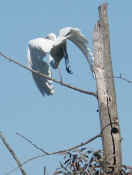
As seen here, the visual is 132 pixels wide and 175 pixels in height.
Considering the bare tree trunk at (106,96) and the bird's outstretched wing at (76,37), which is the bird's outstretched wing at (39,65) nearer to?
the bird's outstretched wing at (76,37)

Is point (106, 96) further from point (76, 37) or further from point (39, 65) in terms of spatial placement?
point (39, 65)

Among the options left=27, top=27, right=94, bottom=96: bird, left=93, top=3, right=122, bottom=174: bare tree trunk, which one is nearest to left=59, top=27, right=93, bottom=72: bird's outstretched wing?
left=27, top=27, right=94, bottom=96: bird

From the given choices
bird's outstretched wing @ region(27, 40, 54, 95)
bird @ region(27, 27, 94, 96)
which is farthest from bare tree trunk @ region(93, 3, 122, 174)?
bird's outstretched wing @ region(27, 40, 54, 95)

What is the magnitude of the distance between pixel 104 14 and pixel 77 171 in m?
1.82

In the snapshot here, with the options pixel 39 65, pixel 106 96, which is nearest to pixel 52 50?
pixel 39 65

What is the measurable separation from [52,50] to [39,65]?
0.30 meters

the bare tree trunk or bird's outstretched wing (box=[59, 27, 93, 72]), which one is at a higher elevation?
bird's outstretched wing (box=[59, 27, 93, 72])

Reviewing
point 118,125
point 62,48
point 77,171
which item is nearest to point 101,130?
point 118,125

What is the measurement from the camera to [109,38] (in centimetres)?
711

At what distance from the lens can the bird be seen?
7.34 metres

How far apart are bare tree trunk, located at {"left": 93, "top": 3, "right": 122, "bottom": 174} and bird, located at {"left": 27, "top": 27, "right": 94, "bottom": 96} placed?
0.64 feet

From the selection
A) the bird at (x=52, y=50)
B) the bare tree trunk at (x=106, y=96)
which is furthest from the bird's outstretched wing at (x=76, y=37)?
the bare tree trunk at (x=106, y=96)

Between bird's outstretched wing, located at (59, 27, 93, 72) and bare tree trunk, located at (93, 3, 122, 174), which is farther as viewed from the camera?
bird's outstretched wing, located at (59, 27, 93, 72)

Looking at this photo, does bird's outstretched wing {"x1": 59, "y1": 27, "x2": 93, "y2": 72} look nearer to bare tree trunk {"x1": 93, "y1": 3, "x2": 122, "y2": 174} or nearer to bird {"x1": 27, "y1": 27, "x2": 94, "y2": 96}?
bird {"x1": 27, "y1": 27, "x2": 94, "y2": 96}
